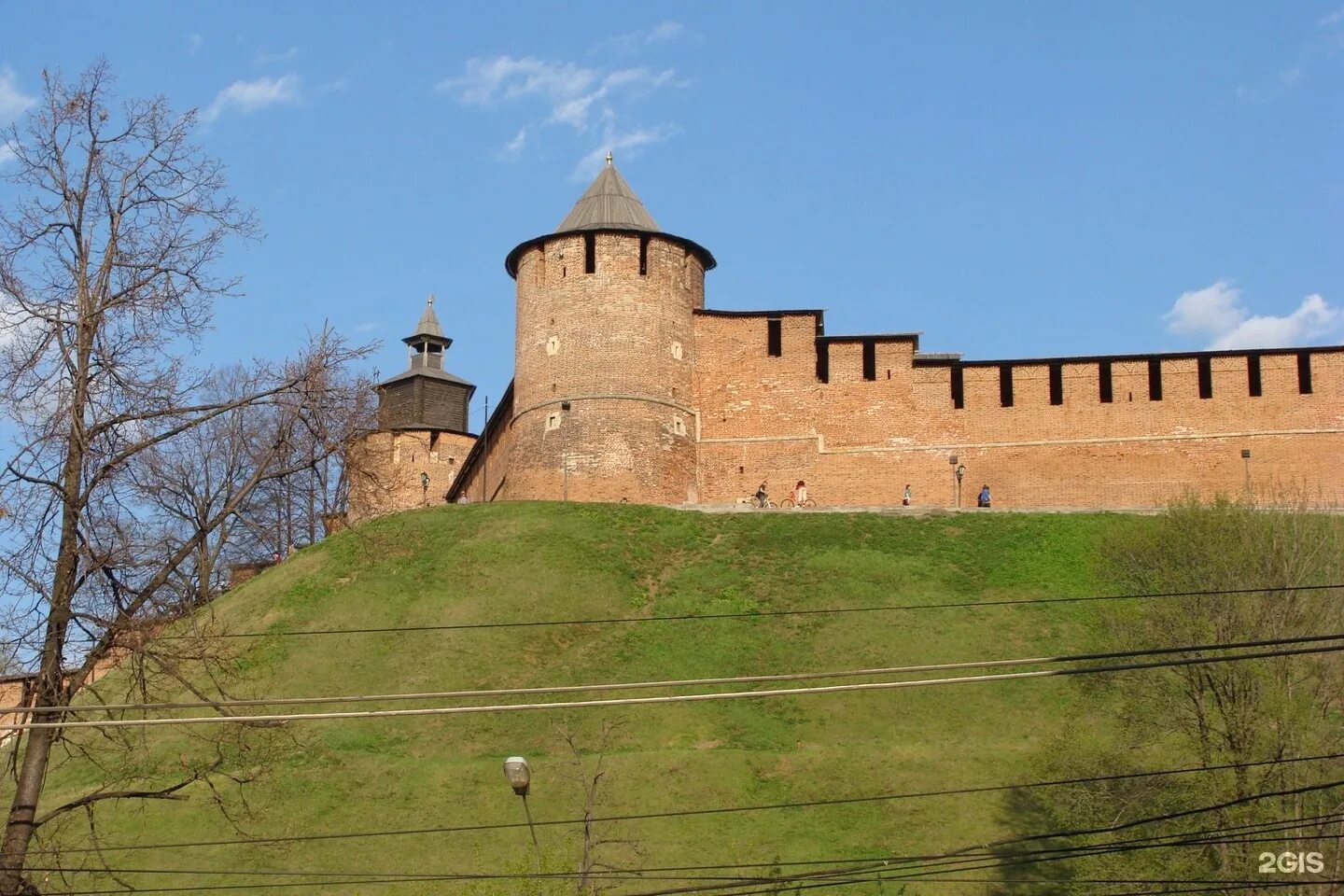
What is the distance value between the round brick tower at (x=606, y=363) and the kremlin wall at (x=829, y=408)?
48 mm

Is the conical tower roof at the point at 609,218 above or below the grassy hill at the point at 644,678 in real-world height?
above

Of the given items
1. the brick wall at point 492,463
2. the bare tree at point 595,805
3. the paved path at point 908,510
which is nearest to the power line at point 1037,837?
the bare tree at point 595,805

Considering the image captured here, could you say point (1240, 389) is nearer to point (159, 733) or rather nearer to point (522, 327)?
point (522, 327)

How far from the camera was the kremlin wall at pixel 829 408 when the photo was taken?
40.7m

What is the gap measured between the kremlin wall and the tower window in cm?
4

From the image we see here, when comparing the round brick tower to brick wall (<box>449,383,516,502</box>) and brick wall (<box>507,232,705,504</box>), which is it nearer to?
brick wall (<box>507,232,705,504</box>)

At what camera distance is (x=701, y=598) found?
34500mm

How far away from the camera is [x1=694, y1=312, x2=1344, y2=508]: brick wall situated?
1596 inches

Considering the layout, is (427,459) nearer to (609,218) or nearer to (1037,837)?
(609,218)

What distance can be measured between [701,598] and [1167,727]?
38.4ft

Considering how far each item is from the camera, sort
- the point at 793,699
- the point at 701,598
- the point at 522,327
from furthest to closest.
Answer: the point at 522,327 → the point at 701,598 → the point at 793,699

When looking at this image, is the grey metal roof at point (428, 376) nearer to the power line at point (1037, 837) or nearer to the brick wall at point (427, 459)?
the brick wall at point (427, 459)

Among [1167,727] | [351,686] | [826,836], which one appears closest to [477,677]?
[351,686]

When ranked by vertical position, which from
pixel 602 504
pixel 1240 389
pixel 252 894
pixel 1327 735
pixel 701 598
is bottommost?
pixel 252 894
